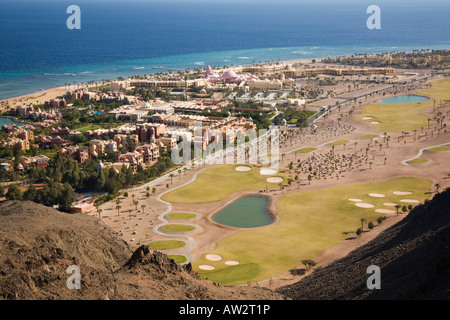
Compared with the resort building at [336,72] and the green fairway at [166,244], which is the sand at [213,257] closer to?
the green fairway at [166,244]

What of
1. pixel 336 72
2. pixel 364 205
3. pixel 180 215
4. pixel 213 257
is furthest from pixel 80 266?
pixel 336 72

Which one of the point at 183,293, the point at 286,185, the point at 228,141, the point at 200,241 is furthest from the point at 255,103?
the point at 183,293

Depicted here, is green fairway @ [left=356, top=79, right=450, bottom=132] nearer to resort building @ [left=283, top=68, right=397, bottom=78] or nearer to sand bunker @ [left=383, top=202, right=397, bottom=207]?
resort building @ [left=283, top=68, right=397, bottom=78]

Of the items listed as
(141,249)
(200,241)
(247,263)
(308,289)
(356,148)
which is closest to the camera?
(141,249)

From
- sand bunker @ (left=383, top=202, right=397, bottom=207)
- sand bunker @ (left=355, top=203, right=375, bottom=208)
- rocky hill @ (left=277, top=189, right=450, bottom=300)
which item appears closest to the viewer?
rocky hill @ (left=277, top=189, right=450, bottom=300)

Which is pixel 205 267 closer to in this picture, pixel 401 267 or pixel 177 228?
pixel 177 228

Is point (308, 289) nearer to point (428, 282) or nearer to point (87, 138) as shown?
point (428, 282)

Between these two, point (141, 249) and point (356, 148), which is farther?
point (356, 148)

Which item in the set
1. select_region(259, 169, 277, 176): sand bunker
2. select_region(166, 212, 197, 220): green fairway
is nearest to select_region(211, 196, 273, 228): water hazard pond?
select_region(166, 212, 197, 220): green fairway
